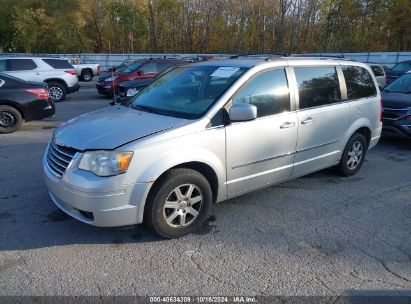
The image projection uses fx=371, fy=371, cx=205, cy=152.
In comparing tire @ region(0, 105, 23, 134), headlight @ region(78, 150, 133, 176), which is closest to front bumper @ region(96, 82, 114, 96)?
tire @ region(0, 105, 23, 134)

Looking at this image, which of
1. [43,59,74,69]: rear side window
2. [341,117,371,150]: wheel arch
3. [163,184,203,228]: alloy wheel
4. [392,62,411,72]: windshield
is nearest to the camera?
[163,184,203,228]: alloy wheel

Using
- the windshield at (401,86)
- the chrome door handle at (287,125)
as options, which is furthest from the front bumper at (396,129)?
the chrome door handle at (287,125)

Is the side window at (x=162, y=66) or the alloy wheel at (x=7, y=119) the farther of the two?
the side window at (x=162, y=66)

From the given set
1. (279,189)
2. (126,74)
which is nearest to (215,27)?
(126,74)

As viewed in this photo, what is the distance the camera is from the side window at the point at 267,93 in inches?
161

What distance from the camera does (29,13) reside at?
41938mm

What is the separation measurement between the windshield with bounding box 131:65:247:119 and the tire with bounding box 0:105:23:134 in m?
5.05

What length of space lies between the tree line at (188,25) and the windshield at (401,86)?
30.4 meters

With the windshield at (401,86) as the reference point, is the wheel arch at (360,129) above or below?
below

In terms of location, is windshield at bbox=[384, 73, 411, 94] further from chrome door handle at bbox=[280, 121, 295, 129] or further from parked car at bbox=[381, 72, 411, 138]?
chrome door handle at bbox=[280, 121, 295, 129]

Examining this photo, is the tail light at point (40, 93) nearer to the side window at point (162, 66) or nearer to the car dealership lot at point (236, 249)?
the car dealership lot at point (236, 249)

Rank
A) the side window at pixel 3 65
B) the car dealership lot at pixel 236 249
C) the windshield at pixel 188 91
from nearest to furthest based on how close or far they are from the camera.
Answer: the car dealership lot at pixel 236 249
the windshield at pixel 188 91
the side window at pixel 3 65

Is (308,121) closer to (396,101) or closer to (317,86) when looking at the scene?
(317,86)

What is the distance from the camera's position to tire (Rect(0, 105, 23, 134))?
840 centimetres
